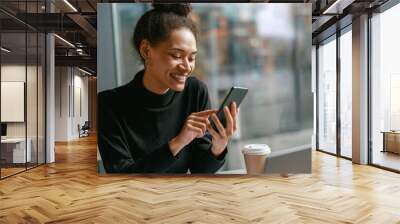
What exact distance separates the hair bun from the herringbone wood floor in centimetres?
271

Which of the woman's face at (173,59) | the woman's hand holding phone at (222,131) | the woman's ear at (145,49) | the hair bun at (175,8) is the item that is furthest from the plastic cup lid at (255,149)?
the hair bun at (175,8)

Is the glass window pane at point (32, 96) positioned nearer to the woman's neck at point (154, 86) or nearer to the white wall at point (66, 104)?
the woman's neck at point (154, 86)

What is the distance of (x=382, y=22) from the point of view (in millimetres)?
8039

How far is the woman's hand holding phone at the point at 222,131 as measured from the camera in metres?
6.44

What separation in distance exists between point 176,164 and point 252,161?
125cm

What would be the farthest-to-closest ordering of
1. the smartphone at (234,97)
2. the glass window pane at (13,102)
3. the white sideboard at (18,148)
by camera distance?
the white sideboard at (18,148), the glass window pane at (13,102), the smartphone at (234,97)

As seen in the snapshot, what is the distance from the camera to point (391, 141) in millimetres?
7750

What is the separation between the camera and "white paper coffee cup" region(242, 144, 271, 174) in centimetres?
657

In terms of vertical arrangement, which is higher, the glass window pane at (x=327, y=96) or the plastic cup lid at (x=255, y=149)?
the glass window pane at (x=327, y=96)

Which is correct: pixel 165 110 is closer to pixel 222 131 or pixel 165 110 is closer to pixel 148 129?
Answer: pixel 148 129

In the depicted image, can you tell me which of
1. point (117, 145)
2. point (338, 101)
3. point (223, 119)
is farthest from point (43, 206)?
point (338, 101)

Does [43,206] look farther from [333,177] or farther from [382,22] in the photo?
[382,22]

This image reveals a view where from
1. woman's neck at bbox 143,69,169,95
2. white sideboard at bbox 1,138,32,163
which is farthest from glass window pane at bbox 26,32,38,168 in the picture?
woman's neck at bbox 143,69,169,95

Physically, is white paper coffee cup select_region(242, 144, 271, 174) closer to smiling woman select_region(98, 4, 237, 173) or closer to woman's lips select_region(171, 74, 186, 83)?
smiling woman select_region(98, 4, 237, 173)
